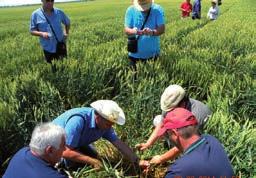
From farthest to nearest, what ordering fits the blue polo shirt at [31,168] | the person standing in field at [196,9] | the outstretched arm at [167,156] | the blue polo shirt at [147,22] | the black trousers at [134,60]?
the person standing in field at [196,9] < the black trousers at [134,60] < the blue polo shirt at [147,22] < the outstretched arm at [167,156] < the blue polo shirt at [31,168]

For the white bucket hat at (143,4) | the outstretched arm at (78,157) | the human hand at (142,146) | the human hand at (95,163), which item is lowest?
the human hand at (142,146)

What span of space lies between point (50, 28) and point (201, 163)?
4.24 meters

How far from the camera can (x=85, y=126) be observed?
3693mm

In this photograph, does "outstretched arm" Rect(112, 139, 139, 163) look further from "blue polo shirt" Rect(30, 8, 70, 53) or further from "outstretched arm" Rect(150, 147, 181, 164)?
"blue polo shirt" Rect(30, 8, 70, 53)

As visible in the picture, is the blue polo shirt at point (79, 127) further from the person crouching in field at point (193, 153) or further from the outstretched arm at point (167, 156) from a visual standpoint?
the person crouching in field at point (193, 153)

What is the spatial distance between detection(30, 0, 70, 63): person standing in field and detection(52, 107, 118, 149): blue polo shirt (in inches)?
106

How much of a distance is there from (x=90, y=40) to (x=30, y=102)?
284 inches

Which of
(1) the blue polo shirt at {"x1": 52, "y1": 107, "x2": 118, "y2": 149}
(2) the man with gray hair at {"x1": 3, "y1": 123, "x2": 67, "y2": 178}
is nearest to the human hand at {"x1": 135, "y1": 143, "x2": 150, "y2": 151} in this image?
(1) the blue polo shirt at {"x1": 52, "y1": 107, "x2": 118, "y2": 149}

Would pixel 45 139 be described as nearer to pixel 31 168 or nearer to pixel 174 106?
pixel 31 168

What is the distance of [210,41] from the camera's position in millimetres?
8812

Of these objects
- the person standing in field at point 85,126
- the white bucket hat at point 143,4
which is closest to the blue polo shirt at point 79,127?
the person standing in field at point 85,126

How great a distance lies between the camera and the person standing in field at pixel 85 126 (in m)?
3.58

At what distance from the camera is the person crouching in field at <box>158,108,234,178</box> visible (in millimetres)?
2756

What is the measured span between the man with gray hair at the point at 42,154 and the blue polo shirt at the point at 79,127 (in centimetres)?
72
